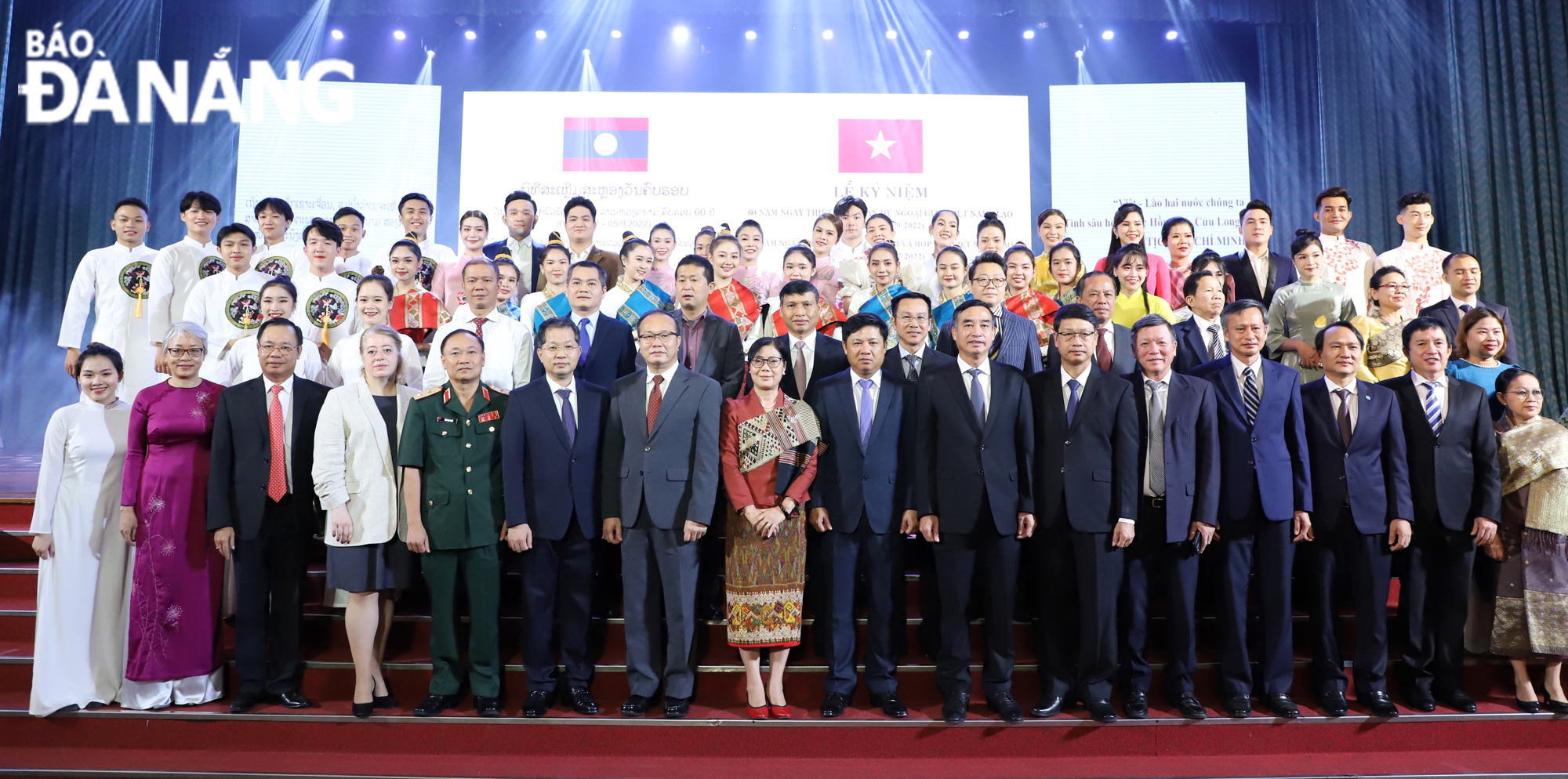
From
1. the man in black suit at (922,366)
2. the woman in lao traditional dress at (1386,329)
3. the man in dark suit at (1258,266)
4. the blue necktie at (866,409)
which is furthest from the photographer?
the man in dark suit at (1258,266)

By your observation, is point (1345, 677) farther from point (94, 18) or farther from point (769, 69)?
point (94, 18)

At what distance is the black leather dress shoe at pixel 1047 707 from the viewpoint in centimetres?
324

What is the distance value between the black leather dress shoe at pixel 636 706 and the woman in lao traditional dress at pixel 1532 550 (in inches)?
128

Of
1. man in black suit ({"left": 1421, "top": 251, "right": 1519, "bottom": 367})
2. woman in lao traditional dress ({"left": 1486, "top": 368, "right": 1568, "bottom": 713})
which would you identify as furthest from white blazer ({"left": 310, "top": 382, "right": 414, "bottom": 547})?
man in black suit ({"left": 1421, "top": 251, "right": 1519, "bottom": 367})

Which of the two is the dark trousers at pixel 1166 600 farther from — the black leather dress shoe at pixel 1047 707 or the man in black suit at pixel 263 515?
the man in black suit at pixel 263 515

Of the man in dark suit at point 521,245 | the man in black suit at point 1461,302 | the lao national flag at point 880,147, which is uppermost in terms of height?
the lao national flag at point 880,147

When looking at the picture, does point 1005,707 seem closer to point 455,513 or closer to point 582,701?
point 582,701

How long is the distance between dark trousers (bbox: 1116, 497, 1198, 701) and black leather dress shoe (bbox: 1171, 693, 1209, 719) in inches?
0.8

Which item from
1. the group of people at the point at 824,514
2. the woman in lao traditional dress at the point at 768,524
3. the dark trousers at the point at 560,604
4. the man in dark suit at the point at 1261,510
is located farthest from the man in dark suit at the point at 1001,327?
the dark trousers at the point at 560,604

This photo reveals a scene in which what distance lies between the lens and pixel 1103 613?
126 inches

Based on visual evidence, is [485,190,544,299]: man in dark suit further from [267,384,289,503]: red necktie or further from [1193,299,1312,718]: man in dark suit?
[1193,299,1312,718]: man in dark suit

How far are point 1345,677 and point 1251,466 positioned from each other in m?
0.88

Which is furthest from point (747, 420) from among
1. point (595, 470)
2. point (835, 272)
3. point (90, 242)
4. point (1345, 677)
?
point (90, 242)

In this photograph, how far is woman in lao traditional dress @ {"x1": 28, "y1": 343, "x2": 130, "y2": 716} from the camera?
129 inches
